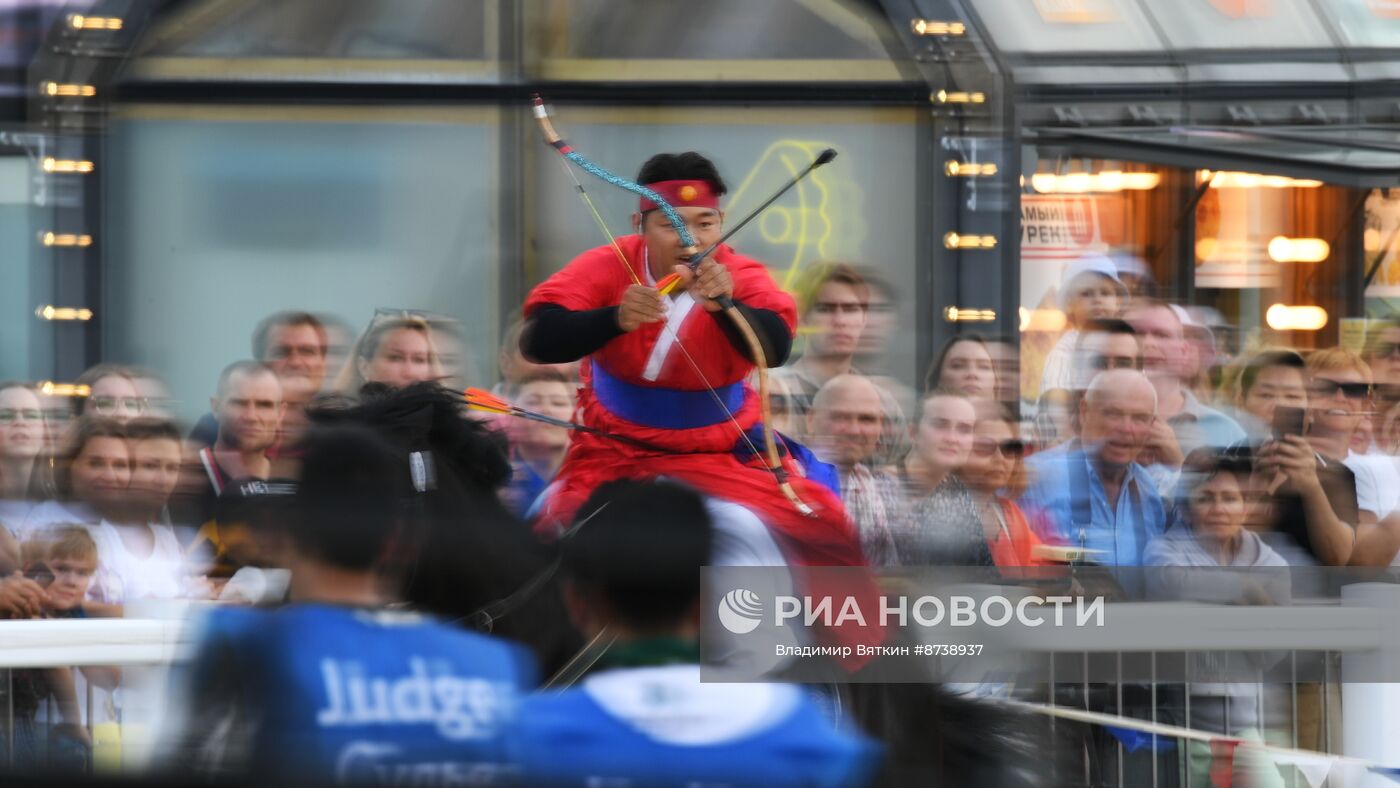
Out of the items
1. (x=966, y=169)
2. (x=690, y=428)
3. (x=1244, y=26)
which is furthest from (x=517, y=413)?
(x=1244, y=26)

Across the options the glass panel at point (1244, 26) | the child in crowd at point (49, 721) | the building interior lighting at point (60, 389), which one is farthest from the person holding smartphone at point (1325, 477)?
the building interior lighting at point (60, 389)

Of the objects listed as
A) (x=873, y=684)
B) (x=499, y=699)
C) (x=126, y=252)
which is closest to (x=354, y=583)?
(x=499, y=699)

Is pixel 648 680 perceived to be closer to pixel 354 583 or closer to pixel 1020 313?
pixel 354 583

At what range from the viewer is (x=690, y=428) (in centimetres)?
336

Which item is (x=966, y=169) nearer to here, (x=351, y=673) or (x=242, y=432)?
(x=242, y=432)

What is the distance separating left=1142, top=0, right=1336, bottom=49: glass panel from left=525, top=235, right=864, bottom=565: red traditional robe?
163 centimetres

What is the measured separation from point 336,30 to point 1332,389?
2.37m

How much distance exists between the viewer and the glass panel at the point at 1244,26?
451cm

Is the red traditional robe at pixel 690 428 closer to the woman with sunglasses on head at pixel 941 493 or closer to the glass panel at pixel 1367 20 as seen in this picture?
the woman with sunglasses on head at pixel 941 493

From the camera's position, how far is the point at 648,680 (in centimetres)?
230

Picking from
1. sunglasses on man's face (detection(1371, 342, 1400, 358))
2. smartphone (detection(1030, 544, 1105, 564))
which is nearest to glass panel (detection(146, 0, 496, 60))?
smartphone (detection(1030, 544, 1105, 564))

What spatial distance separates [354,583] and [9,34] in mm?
2662

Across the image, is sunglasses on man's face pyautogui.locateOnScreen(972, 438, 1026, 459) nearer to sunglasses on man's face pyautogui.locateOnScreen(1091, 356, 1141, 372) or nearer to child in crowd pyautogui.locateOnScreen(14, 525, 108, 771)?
sunglasses on man's face pyautogui.locateOnScreen(1091, 356, 1141, 372)

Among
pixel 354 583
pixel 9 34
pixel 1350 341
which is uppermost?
pixel 9 34
